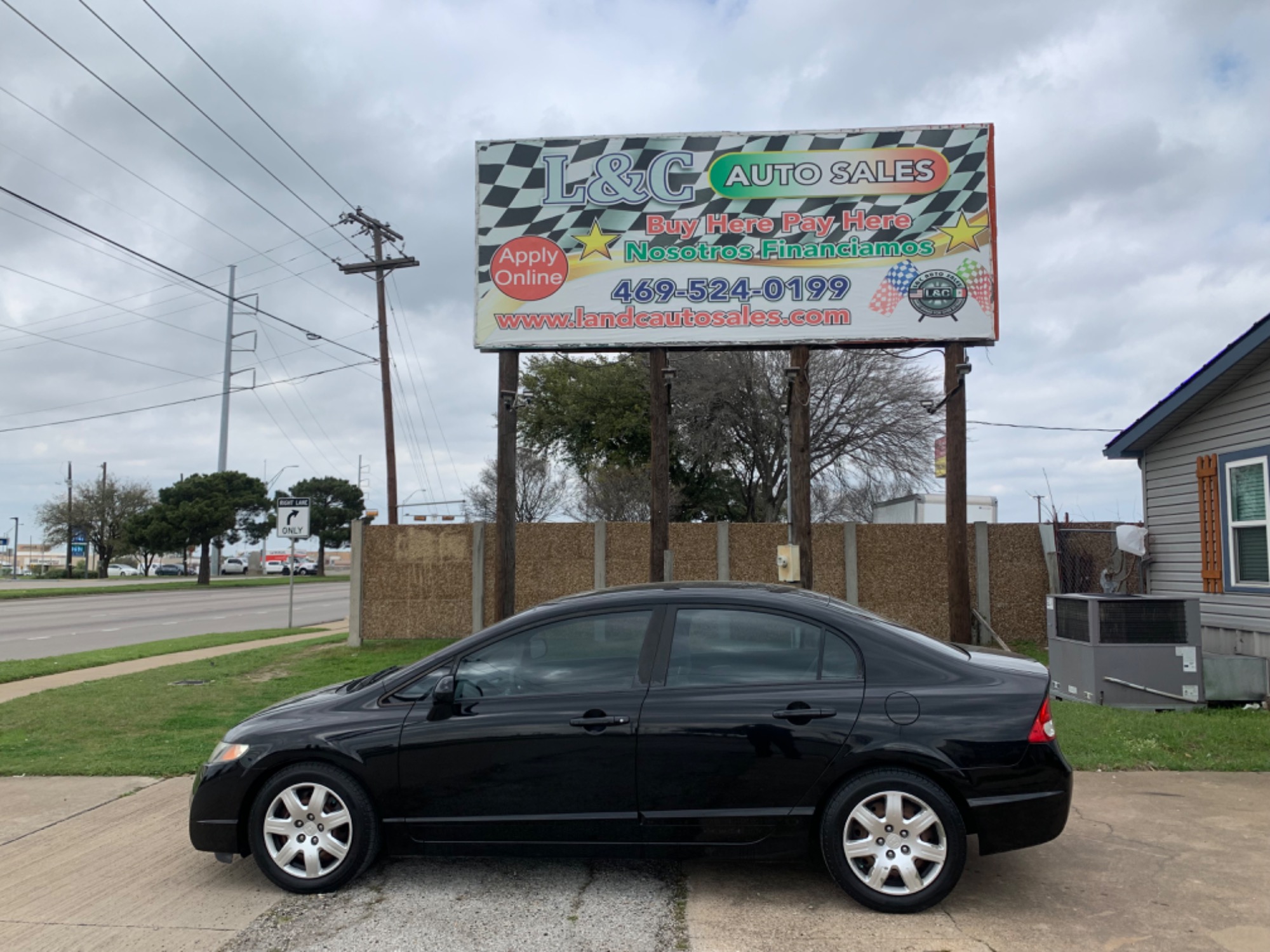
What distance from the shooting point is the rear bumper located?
14.4ft

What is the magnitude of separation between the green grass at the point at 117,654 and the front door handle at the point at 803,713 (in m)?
12.5

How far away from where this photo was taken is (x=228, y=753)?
4812mm

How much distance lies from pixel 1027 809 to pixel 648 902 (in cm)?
182

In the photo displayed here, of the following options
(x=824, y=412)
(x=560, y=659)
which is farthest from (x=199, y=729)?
(x=824, y=412)

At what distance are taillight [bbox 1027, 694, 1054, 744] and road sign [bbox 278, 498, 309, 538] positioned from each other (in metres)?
18.0

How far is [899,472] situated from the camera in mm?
30688

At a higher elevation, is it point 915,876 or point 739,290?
point 739,290

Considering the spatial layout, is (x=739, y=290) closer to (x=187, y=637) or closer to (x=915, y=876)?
(x=915, y=876)

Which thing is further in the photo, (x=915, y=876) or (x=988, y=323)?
(x=988, y=323)

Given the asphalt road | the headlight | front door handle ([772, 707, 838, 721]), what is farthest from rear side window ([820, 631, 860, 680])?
the asphalt road

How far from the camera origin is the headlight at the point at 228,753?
15.7 ft

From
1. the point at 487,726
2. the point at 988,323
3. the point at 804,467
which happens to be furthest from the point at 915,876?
the point at 988,323

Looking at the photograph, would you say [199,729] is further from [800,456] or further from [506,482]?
[800,456]

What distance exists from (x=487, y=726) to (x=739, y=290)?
9.08 m
